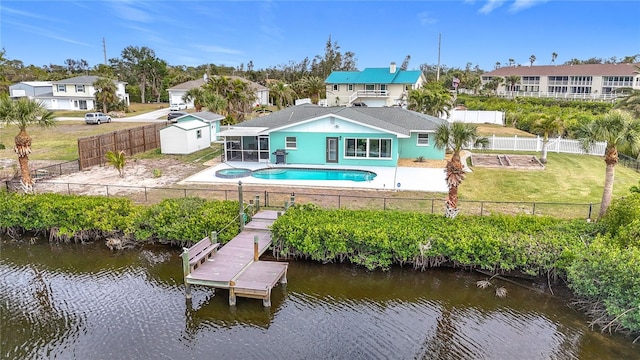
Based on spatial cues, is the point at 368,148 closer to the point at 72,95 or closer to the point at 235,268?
the point at 235,268

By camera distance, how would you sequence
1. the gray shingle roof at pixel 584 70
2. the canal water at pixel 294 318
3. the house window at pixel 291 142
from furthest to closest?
the gray shingle roof at pixel 584 70 → the house window at pixel 291 142 → the canal water at pixel 294 318

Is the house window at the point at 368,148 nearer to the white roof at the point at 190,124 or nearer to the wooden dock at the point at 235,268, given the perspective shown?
the white roof at the point at 190,124

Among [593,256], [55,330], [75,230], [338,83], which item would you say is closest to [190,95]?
[338,83]

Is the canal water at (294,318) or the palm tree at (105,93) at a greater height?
the palm tree at (105,93)

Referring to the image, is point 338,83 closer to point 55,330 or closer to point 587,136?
point 587,136

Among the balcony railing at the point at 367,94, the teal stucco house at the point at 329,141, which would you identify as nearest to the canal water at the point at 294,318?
the teal stucco house at the point at 329,141

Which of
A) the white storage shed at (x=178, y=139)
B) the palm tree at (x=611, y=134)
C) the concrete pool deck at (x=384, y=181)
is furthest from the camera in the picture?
the white storage shed at (x=178, y=139)
